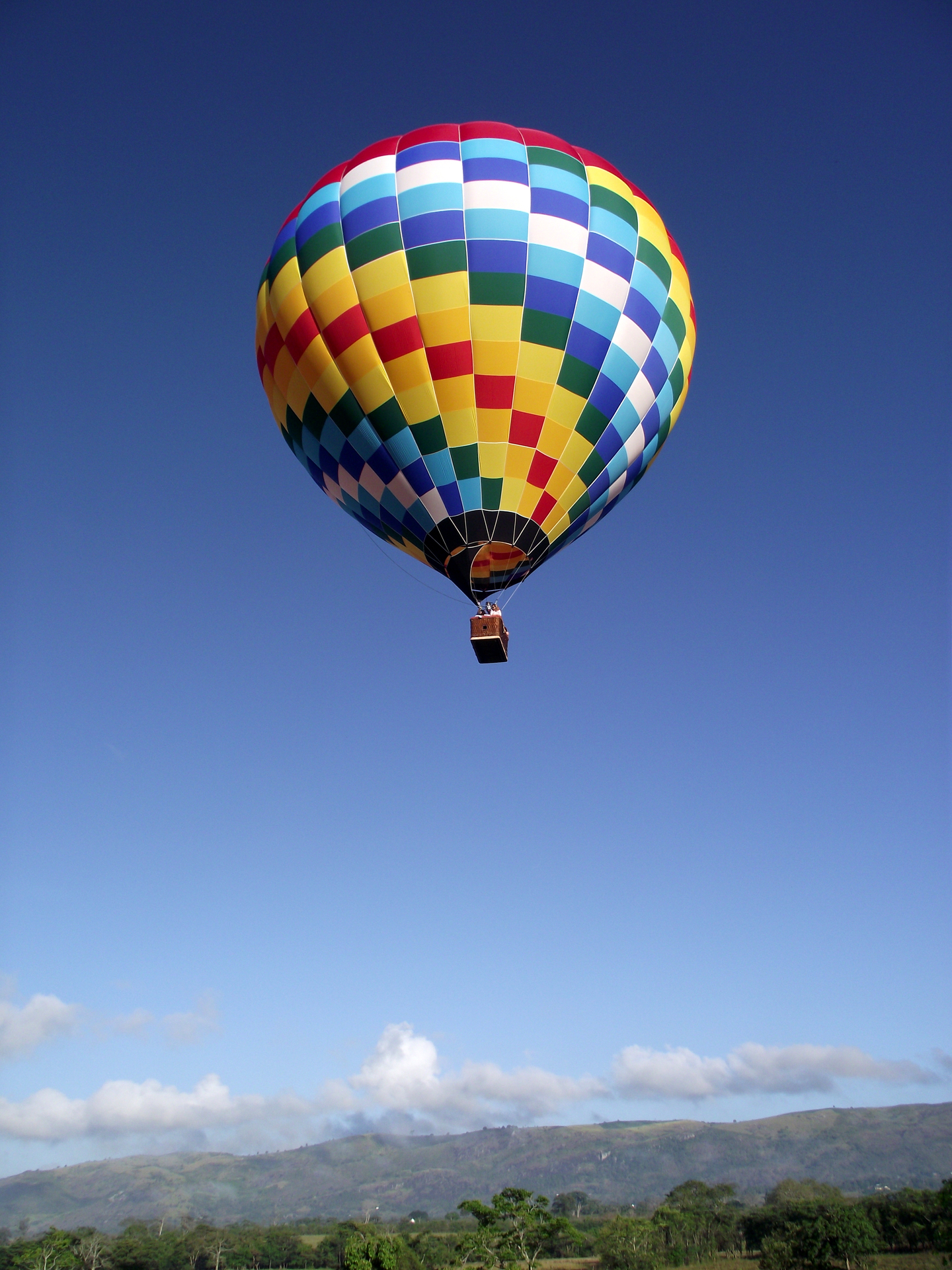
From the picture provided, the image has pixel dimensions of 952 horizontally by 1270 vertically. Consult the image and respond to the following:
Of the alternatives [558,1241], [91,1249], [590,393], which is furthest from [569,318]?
[91,1249]

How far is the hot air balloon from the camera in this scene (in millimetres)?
15227

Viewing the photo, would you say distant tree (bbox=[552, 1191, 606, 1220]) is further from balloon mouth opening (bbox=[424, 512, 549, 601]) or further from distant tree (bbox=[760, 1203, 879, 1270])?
balloon mouth opening (bbox=[424, 512, 549, 601])

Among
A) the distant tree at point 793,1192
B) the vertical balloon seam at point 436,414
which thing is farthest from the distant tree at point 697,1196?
the vertical balloon seam at point 436,414

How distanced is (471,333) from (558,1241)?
102 metres

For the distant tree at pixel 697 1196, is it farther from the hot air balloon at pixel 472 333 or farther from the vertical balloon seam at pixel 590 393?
the hot air balloon at pixel 472 333

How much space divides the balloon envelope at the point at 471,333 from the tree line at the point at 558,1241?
4855 cm

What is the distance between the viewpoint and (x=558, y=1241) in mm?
91812

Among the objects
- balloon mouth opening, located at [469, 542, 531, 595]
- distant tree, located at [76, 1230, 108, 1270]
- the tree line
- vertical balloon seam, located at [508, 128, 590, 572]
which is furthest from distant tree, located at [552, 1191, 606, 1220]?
vertical balloon seam, located at [508, 128, 590, 572]

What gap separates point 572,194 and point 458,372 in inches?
155

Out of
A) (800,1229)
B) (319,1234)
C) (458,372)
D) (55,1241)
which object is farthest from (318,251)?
(319,1234)

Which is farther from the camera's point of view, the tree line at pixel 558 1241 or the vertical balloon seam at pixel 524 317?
the tree line at pixel 558 1241

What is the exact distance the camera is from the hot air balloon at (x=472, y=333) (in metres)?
15.2

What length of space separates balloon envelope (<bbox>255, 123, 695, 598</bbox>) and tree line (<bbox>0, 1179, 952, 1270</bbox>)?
48547 millimetres

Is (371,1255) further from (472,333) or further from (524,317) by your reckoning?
(524,317)
